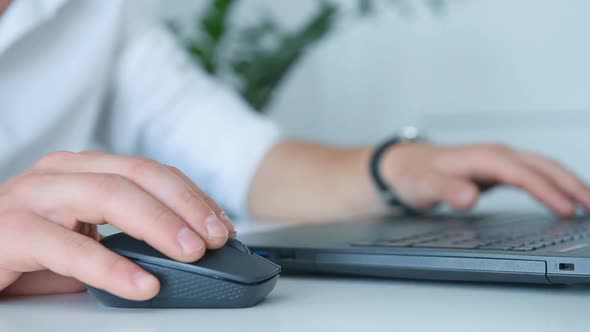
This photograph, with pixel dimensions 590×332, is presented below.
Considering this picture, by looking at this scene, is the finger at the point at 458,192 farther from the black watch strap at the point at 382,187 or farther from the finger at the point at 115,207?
the finger at the point at 115,207

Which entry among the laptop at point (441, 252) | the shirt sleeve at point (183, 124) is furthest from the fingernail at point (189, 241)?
the shirt sleeve at point (183, 124)

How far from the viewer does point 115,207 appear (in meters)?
0.38

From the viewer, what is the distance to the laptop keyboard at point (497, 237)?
1.53 feet

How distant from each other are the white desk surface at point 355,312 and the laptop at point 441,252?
0.01 metres

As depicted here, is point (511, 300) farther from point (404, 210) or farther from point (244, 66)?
point (244, 66)

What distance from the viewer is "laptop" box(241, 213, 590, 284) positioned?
0.42 m

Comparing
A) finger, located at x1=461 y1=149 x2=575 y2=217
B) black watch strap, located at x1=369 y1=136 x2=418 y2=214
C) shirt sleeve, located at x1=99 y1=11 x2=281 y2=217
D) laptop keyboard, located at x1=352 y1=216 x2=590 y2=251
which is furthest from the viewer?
shirt sleeve, located at x1=99 y1=11 x2=281 y2=217

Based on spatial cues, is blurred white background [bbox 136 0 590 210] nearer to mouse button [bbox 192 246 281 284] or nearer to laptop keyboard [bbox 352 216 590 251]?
laptop keyboard [bbox 352 216 590 251]

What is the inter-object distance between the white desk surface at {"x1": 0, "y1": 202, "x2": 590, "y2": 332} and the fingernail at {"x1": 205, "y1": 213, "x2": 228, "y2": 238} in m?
0.04

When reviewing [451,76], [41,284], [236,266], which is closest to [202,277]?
[236,266]

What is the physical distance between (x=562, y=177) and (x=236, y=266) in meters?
0.54

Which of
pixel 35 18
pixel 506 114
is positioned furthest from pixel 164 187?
pixel 506 114

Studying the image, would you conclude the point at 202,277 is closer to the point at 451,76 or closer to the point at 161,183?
the point at 161,183

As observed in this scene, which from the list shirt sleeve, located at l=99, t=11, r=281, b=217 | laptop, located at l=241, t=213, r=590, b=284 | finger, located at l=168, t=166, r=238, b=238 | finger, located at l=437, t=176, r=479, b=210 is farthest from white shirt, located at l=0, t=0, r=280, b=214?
finger, located at l=168, t=166, r=238, b=238
